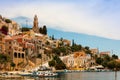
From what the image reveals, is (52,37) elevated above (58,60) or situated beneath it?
elevated above

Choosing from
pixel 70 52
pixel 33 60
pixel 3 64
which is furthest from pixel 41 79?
pixel 70 52

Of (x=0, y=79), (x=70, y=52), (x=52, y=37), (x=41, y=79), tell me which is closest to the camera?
(x=0, y=79)

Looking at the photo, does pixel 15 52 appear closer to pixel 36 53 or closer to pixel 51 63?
pixel 36 53

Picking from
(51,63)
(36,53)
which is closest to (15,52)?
(36,53)

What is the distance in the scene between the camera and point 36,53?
313 feet

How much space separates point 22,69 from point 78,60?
4509 cm

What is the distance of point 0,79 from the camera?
197 ft

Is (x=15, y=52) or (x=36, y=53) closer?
(x=15, y=52)

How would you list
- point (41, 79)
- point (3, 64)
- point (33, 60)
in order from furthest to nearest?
1. point (33, 60)
2. point (3, 64)
3. point (41, 79)

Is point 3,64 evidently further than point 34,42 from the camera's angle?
No

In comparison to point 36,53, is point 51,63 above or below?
below

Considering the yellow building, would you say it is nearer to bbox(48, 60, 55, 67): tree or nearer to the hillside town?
the hillside town

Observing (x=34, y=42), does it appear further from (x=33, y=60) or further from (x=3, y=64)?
(x=3, y=64)

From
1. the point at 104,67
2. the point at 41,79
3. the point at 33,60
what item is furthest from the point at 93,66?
the point at 41,79
